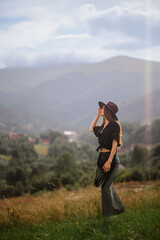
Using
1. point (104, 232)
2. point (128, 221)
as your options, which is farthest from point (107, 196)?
point (104, 232)

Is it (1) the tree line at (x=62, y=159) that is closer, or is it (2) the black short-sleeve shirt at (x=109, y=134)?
(2) the black short-sleeve shirt at (x=109, y=134)

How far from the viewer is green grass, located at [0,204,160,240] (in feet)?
13.4

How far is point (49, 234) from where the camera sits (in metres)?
4.54

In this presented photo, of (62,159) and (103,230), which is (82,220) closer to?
(103,230)

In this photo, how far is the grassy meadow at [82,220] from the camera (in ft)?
13.9

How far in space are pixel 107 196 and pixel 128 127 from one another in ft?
352

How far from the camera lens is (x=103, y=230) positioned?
14.5ft

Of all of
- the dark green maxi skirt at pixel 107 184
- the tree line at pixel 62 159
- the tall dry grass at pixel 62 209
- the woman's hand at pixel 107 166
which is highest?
the woman's hand at pixel 107 166

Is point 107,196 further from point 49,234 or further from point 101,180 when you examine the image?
point 49,234

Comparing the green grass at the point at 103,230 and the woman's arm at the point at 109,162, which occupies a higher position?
the woman's arm at the point at 109,162

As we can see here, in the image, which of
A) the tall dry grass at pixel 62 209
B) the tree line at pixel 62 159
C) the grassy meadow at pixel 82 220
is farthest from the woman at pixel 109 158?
the tree line at pixel 62 159

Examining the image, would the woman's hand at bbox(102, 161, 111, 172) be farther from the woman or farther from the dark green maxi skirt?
the dark green maxi skirt

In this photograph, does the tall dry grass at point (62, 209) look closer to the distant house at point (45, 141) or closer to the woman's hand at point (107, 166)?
the woman's hand at point (107, 166)

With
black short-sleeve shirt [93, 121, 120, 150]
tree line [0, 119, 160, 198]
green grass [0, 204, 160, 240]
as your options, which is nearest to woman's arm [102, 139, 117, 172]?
black short-sleeve shirt [93, 121, 120, 150]
